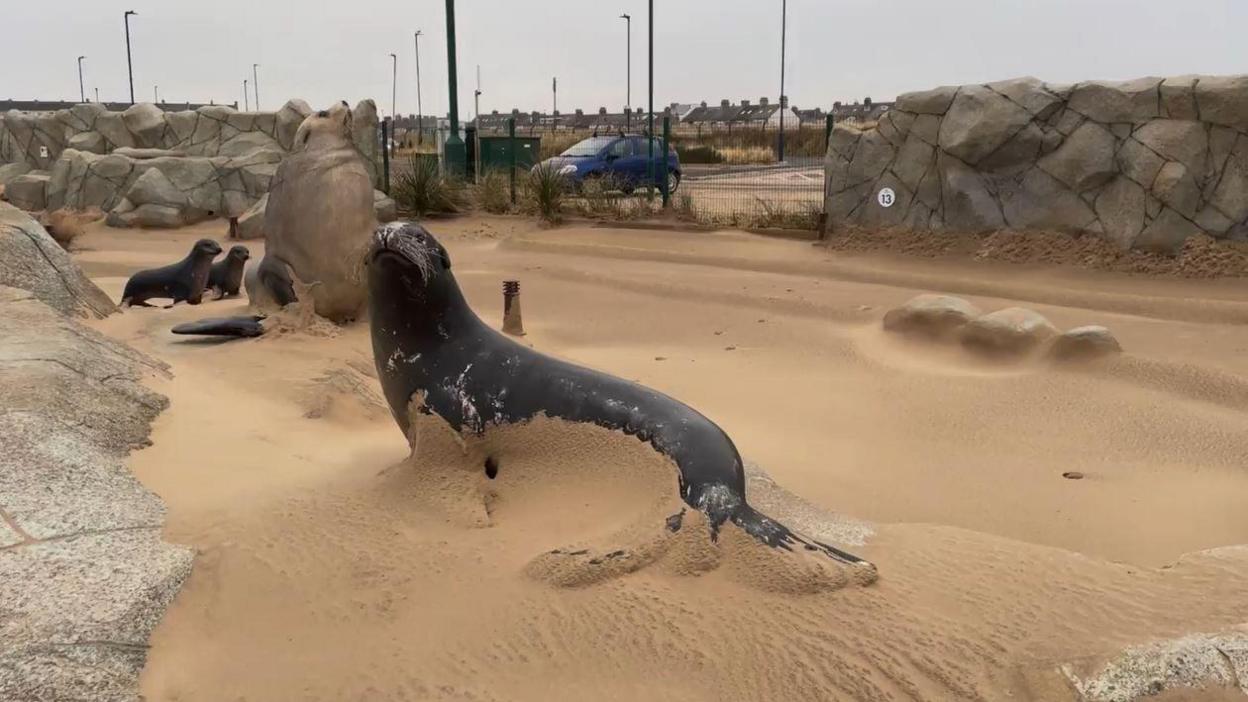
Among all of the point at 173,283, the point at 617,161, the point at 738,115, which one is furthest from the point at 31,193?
the point at 738,115

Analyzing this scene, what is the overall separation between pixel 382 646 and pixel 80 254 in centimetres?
1260

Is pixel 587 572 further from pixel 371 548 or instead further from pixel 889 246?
pixel 889 246

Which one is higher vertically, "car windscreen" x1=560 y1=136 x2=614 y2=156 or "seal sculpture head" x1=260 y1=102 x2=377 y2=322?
"car windscreen" x1=560 y1=136 x2=614 y2=156

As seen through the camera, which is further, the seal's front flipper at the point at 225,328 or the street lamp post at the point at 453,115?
the street lamp post at the point at 453,115

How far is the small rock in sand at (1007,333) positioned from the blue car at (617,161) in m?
9.97

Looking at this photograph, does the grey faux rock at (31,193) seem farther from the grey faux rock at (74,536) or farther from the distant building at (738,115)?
the distant building at (738,115)

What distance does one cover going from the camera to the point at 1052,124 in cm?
1075

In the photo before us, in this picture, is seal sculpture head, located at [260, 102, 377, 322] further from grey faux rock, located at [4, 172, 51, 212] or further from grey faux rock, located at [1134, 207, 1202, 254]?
grey faux rock, located at [4, 172, 51, 212]

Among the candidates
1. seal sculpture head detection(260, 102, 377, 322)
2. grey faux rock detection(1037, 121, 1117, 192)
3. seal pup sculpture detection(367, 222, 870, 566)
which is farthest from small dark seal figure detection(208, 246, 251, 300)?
grey faux rock detection(1037, 121, 1117, 192)

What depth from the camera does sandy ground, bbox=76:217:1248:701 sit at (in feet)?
9.14

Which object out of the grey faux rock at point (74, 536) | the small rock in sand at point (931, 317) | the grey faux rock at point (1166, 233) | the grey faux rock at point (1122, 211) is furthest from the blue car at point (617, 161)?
the grey faux rock at point (74, 536)

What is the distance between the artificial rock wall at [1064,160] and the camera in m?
9.80

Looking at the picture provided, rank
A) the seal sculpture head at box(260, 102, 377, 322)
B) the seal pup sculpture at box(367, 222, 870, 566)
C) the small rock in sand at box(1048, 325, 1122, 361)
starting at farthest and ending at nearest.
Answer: the seal sculpture head at box(260, 102, 377, 322), the small rock in sand at box(1048, 325, 1122, 361), the seal pup sculpture at box(367, 222, 870, 566)

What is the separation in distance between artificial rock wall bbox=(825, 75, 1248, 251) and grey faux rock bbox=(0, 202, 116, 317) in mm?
8492
